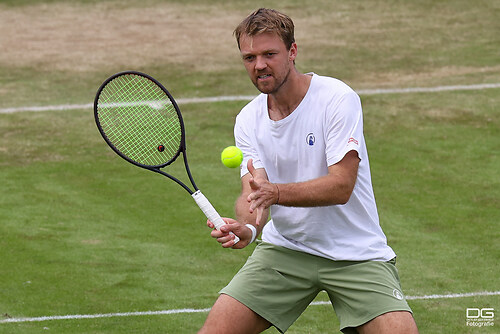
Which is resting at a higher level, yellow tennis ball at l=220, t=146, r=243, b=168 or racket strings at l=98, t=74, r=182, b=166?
yellow tennis ball at l=220, t=146, r=243, b=168

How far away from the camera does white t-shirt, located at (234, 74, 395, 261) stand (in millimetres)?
6727

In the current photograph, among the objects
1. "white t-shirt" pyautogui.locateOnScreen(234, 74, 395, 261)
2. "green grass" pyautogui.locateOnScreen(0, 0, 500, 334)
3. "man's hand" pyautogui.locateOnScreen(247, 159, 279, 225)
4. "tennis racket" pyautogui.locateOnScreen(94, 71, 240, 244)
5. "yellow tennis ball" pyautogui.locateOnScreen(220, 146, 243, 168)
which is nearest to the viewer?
"man's hand" pyautogui.locateOnScreen(247, 159, 279, 225)

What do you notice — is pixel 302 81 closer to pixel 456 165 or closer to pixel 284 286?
pixel 284 286

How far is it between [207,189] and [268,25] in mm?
6031

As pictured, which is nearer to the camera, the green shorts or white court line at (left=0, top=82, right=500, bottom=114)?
the green shorts

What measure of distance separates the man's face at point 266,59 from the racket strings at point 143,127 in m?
1.11

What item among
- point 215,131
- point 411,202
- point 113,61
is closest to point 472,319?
point 411,202

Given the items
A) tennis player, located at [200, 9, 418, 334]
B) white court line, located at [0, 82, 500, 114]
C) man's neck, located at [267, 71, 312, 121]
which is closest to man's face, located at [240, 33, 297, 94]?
tennis player, located at [200, 9, 418, 334]

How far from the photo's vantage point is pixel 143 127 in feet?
32.7

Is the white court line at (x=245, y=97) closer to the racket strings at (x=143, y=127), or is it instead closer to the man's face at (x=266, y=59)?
Result: the racket strings at (x=143, y=127)

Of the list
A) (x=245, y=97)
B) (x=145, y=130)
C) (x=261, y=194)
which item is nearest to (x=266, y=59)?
(x=261, y=194)

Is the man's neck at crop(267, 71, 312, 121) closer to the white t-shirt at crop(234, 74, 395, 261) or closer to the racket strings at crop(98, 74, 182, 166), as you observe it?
the white t-shirt at crop(234, 74, 395, 261)

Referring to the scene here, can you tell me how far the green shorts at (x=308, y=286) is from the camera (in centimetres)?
671

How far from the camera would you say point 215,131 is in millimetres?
14836
